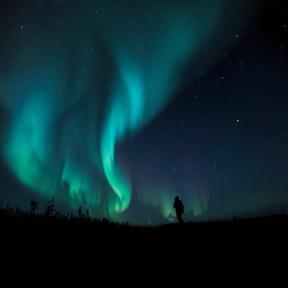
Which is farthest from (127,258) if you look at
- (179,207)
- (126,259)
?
(179,207)

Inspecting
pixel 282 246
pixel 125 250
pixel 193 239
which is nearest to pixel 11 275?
pixel 125 250

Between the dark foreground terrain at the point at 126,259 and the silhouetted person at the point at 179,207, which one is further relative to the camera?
the silhouetted person at the point at 179,207

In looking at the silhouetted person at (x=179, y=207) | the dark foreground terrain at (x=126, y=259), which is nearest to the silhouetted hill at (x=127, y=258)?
the dark foreground terrain at (x=126, y=259)

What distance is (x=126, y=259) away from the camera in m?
5.68

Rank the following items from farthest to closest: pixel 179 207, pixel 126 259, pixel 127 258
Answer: pixel 179 207
pixel 127 258
pixel 126 259

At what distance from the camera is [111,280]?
177 inches

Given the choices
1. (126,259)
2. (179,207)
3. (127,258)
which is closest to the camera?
(126,259)

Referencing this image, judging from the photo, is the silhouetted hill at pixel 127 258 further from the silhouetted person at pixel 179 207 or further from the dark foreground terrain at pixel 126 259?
the silhouetted person at pixel 179 207

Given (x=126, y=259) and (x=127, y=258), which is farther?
(x=127, y=258)

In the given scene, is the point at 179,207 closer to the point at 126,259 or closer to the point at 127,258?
the point at 127,258

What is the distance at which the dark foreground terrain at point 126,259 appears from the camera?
4.32 m

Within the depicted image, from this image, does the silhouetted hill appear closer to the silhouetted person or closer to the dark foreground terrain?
the dark foreground terrain

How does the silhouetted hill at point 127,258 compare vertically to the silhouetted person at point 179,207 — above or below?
below

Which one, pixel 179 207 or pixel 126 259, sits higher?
pixel 179 207
